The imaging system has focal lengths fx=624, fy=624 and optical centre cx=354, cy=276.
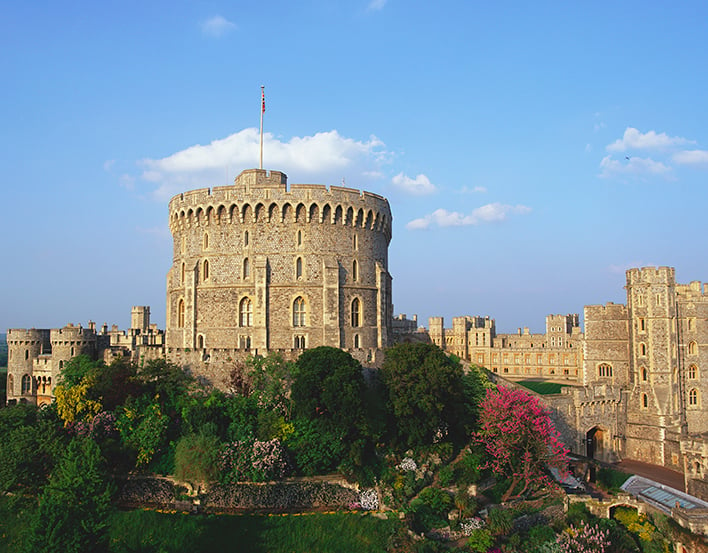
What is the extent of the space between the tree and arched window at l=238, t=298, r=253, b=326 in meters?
10.8

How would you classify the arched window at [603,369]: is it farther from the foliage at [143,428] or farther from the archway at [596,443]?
the foliage at [143,428]

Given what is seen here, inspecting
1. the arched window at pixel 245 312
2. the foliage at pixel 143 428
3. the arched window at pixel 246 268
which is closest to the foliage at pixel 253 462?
→ the foliage at pixel 143 428

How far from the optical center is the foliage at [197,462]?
90.2 ft

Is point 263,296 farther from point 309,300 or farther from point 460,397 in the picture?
point 460,397

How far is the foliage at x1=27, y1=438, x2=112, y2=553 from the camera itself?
21.8 metres

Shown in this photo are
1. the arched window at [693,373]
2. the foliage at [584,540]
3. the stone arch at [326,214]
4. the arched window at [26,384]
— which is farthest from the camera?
the arched window at [693,373]

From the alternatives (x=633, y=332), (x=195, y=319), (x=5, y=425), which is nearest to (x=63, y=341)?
(x=195, y=319)

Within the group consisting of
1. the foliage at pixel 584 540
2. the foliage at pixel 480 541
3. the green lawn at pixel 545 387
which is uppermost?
the green lawn at pixel 545 387

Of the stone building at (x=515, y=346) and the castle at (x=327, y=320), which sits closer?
the castle at (x=327, y=320)

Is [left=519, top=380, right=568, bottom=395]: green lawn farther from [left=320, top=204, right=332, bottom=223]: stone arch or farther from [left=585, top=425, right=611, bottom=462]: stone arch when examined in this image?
[left=320, top=204, right=332, bottom=223]: stone arch

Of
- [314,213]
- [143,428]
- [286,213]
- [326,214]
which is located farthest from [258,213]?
[143,428]

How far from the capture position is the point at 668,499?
33219 millimetres

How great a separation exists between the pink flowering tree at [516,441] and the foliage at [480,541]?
5.33 meters

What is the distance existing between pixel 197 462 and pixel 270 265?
→ 633 inches
